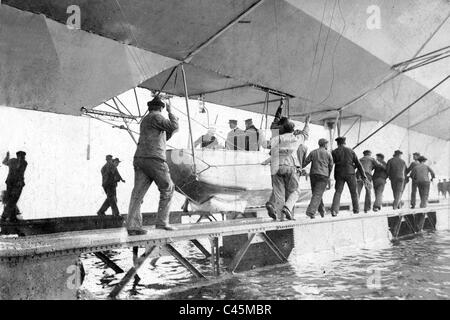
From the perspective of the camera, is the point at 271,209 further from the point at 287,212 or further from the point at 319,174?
the point at 319,174

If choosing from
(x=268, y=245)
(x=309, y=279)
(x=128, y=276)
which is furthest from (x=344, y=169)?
(x=128, y=276)

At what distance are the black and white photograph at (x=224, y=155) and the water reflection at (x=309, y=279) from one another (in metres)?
0.04

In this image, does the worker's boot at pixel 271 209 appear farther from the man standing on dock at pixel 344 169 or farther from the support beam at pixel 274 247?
the man standing on dock at pixel 344 169

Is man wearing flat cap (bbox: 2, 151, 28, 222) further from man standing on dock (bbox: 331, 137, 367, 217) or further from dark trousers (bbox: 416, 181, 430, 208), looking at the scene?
dark trousers (bbox: 416, 181, 430, 208)

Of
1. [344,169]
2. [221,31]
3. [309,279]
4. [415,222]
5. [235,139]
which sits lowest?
[309,279]

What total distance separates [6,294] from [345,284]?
12.6 ft

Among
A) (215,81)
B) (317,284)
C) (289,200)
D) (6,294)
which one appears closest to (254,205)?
(289,200)

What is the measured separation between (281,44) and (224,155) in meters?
2.41

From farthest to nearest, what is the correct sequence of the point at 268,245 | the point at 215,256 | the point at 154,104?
the point at 268,245, the point at 215,256, the point at 154,104

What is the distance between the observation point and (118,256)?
7516mm

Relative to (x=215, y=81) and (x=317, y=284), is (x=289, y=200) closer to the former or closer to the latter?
(x=317, y=284)

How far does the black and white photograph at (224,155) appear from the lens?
4.51m

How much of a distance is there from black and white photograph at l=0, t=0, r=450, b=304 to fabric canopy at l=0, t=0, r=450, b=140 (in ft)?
0.10

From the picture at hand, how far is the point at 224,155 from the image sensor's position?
23.4 ft
